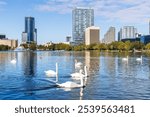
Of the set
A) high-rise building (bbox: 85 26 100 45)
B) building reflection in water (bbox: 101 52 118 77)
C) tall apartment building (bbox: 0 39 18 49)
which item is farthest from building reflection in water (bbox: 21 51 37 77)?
tall apartment building (bbox: 0 39 18 49)

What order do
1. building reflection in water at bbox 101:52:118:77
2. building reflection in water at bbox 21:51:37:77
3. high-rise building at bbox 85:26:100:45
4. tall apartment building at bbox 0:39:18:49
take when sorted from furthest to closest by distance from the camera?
1. tall apartment building at bbox 0:39:18:49
2. high-rise building at bbox 85:26:100:45
3. building reflection in water at bbox 101:52:118:77
4. building reflection in water at bbox 21:51:37:77

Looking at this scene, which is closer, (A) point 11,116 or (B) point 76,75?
(A) point 11,116

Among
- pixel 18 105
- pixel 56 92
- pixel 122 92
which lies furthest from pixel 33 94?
pixel 18 105

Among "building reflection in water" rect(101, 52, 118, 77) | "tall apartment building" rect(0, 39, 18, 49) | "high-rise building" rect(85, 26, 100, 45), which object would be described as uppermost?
"high-rise building" rect(85, 26, 100, 45)

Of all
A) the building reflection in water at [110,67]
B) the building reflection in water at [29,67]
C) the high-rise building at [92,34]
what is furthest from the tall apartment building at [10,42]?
the building reflection in water at [110,67]

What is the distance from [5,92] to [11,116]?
377 inches

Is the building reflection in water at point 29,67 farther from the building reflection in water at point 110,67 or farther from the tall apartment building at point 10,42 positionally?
the tall apartment building at point 10,42

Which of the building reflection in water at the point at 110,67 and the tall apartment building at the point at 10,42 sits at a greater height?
the tall apartment building at the point at 10,42

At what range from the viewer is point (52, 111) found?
35.0ft

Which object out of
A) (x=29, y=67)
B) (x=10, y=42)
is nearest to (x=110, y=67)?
(x=29, y=67)

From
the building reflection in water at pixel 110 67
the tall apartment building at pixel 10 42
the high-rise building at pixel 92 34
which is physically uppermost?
the high-rise building at pixel 92 34

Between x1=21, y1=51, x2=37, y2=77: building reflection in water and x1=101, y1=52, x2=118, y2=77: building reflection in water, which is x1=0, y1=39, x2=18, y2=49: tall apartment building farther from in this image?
x1=101, y1=52, x2=118, y2=77: building reflection in water

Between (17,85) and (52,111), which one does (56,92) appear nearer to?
(17,85)

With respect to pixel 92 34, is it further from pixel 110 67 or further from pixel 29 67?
pixel 29 67
